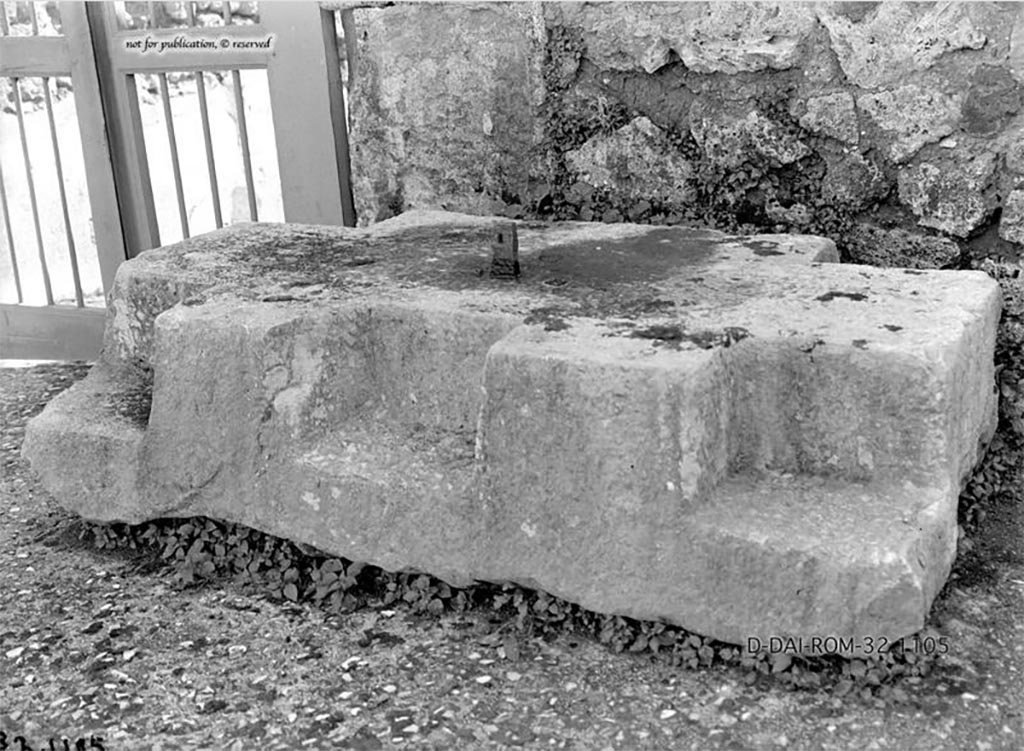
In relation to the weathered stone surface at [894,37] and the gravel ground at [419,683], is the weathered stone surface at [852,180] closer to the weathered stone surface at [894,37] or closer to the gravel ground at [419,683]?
the weathered stone surface at [894,37]

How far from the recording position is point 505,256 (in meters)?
2.71

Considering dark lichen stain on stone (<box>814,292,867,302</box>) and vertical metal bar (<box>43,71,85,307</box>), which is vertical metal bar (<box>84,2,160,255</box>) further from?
dark lichen stain on stone (<box>814,292,867,302</box>)

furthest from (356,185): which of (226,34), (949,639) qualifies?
(949,639)

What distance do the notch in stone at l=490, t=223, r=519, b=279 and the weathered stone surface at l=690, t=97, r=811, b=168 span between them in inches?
30.2

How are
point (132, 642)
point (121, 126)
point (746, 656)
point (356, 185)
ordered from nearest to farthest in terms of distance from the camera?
→ point (746, 656) → point (132, 642) → point (356, 185) → point (121, 126)

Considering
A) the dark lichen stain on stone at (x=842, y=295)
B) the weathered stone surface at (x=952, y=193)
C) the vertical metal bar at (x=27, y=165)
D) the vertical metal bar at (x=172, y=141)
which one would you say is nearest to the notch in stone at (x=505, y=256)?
the dark lichen stain on stone at (x=842, y=295)

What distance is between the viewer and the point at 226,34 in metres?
3.77

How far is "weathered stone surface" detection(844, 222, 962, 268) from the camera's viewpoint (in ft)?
9.70

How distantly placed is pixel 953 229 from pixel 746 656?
137 centimetres

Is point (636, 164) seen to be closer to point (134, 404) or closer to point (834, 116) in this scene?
point (834, 116)

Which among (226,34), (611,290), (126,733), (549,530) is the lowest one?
(126,733)

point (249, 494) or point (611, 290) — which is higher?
point (611, 290)

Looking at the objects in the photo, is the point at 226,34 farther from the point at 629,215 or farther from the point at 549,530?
the point at 549,530

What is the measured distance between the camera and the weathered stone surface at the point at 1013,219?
2812 millimetres
